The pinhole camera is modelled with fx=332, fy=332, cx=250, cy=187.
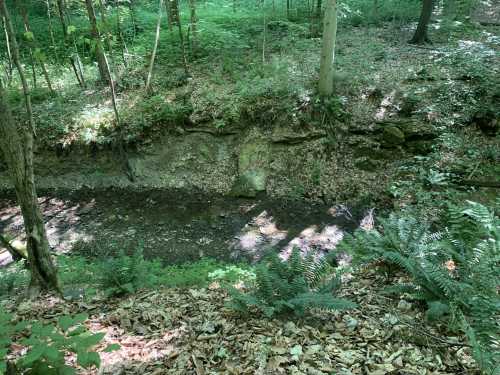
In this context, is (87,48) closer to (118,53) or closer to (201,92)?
(118,53)

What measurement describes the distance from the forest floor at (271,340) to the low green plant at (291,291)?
160mm

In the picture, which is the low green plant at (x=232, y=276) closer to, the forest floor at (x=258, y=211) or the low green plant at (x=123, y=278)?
the forest floor at (x=258, y=211)

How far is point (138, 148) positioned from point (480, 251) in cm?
880

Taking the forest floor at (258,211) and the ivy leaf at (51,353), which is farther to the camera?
the forest floor at (258,211)

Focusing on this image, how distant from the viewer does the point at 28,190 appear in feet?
12.2

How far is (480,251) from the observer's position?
3604 mm

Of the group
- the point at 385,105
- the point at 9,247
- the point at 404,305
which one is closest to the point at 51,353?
the point at 404,305

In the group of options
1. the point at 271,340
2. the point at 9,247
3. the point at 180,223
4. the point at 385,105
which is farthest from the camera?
the point at 385,105

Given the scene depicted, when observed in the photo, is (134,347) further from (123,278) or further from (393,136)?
(393,136)

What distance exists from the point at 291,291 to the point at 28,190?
313 cm

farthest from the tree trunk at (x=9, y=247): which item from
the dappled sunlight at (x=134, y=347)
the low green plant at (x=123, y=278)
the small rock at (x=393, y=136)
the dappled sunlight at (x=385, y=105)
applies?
the dappled sunlight at (x=385, y=105)

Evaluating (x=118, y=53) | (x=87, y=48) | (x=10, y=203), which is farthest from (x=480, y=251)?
(x=87, y=48)

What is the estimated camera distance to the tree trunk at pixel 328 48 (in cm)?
838

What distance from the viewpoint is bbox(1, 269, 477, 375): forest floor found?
268cm
